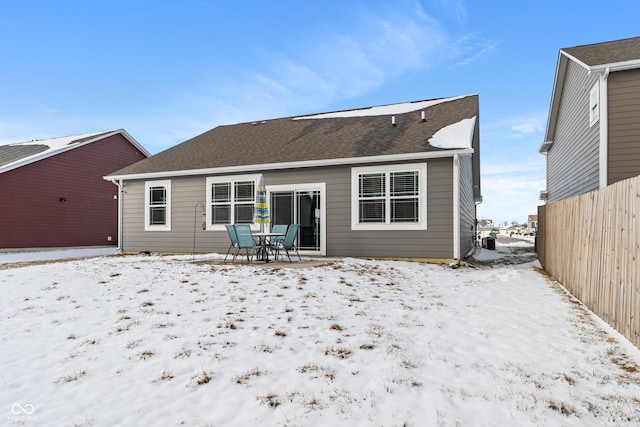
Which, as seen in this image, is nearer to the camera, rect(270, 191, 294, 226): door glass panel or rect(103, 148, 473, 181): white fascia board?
rect(103, 148, 473, 181): white fascia board

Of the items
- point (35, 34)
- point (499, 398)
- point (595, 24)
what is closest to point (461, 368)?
point (499, 398)

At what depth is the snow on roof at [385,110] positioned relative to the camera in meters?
13.6

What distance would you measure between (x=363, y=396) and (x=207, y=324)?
2.26 m

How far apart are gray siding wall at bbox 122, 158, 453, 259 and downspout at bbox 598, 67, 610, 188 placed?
329 cm

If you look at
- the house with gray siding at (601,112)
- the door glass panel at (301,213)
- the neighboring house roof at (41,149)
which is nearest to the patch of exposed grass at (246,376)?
the door glass panel at (301,213)

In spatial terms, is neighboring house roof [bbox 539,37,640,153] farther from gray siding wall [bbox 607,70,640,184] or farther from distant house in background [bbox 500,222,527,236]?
distant house in background [bbox 500,222,527,236]

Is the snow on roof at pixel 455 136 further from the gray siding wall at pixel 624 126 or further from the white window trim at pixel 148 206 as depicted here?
the white window trim at pixel 148 206

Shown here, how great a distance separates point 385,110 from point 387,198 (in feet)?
18.7

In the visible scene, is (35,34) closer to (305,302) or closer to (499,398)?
(305,302)

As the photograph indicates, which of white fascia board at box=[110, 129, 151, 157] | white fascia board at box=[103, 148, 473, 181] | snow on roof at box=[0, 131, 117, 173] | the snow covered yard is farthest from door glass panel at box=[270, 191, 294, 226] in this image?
white fascia board at box=[110, 129, 151, 157]

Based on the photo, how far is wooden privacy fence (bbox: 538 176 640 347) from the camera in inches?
142

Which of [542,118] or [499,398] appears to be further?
[542,118]

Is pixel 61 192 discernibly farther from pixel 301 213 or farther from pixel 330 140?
pixel 330 140

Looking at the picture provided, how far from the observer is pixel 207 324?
410 centimetres
